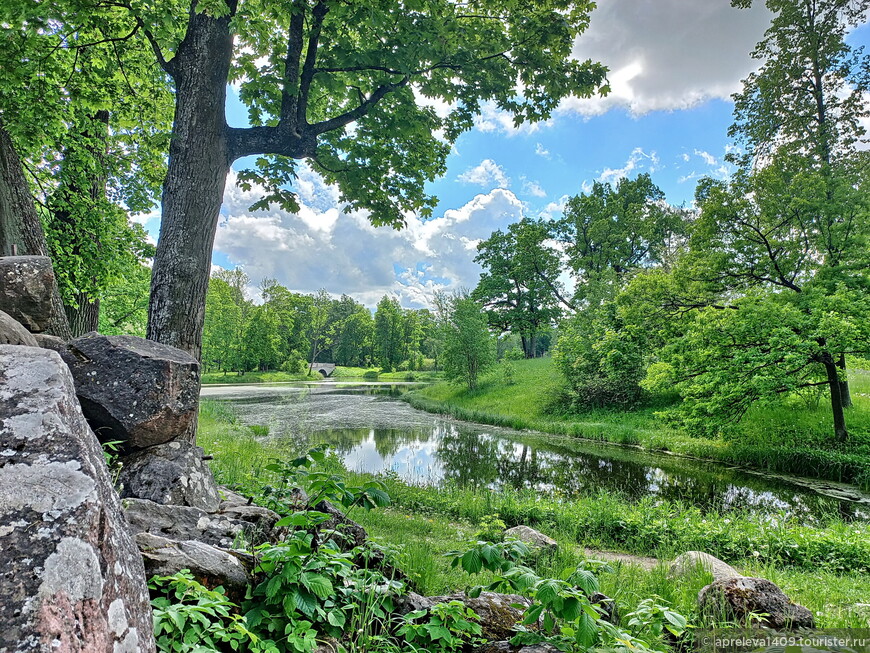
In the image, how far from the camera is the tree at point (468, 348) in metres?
30.3

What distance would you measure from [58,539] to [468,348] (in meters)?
29.2

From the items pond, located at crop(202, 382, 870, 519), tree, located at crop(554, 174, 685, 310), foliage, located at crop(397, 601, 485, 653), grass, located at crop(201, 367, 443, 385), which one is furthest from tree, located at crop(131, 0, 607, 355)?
grass, located at crop(201, 367, 443, 385)

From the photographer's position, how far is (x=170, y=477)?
351 centimetres

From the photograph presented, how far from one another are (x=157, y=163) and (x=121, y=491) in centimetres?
773

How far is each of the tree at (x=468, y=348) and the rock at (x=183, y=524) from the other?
1085 inches

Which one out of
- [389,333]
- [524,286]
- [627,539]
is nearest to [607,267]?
[524,286]

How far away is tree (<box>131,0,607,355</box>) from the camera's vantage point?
529cm

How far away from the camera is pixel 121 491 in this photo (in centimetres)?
331

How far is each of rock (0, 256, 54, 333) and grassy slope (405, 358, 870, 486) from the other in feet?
51.2

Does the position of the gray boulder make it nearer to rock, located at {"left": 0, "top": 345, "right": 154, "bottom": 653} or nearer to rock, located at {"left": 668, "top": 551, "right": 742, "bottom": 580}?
rock, located at {"left": 0, "top": 345, "right": 154, "bottom": 653}

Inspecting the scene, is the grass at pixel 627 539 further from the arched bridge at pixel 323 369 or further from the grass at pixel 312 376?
the arched bridge at pixel 323 369

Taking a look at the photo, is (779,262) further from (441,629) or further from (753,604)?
(441,629)

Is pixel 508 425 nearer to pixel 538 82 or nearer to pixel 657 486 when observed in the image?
pixel 657 486

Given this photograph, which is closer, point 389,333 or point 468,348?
point 468,348
